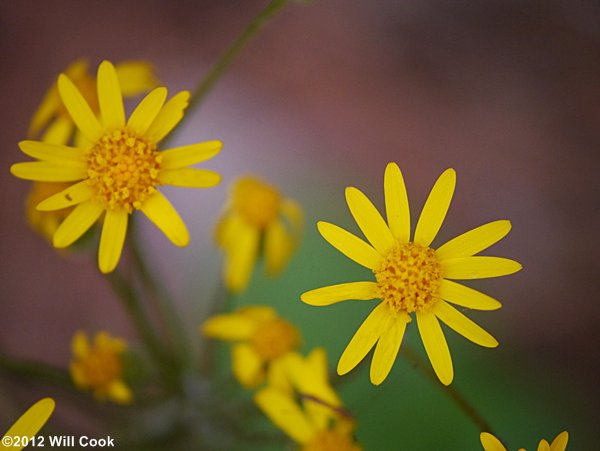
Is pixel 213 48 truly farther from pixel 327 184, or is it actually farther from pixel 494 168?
pixel 494 168

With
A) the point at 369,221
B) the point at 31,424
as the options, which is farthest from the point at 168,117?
the point at 31,424

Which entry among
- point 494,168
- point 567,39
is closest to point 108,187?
point 494,168

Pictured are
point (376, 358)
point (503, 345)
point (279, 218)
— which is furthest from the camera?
point (503, 345)

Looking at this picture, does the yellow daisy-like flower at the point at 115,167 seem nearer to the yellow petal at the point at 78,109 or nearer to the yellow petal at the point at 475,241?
the yellow petal at the point at 78,109

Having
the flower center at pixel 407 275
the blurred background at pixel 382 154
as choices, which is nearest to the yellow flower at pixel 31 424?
the flower center at pixel 407 275

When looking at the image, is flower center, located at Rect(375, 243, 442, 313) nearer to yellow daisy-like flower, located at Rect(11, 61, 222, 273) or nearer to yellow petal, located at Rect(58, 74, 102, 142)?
yellow daisy-like flower, located at Rect(11, 61, 222, 273)

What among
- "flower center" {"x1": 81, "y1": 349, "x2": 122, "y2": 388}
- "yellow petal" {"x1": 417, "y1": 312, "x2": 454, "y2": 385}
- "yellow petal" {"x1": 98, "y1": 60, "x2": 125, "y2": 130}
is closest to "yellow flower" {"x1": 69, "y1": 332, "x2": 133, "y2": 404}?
"flower center" {"x1": 81, "y1": 349, "x2": 122, "y2": 388}
